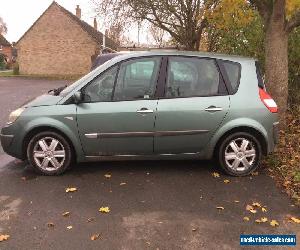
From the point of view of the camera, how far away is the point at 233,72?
6.04 m

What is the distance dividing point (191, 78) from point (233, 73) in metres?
0.66

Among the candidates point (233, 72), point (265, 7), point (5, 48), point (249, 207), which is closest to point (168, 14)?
point (265, 7)

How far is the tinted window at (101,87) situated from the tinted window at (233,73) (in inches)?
→ 66.5

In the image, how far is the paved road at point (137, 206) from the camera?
4168mm

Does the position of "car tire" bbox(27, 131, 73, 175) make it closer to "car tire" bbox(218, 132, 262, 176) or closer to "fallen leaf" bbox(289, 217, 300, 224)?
"car tire" bbox(218, 132, 262, 176)

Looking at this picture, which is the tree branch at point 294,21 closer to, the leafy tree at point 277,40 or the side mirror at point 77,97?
the leafy tree at point 277,40

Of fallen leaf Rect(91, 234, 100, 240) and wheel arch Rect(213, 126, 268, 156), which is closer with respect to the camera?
fallen leaf Rect(91, 234, 100, 240)

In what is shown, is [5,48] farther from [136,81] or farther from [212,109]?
[212,109]

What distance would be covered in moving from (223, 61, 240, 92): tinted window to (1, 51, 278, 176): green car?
2 cm

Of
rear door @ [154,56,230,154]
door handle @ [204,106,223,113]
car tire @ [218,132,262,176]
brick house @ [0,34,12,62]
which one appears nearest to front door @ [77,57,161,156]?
rear door @ [154,56,230,154]

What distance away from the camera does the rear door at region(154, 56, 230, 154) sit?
582cm

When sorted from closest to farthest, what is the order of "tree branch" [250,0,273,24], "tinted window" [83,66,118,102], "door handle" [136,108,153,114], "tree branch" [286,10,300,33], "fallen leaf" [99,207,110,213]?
1. "fallen leaf" [99,207,110,213]
2. "door handle" [136,108,153,114]
3. "tinted window" [83,66,118,102]
4. "tree branch" [286,10,300,33]
5. "tree branch" [250,0,273,24]

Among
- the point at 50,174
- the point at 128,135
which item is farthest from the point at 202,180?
the point at 50,174

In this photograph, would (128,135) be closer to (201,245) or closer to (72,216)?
(72,216)
